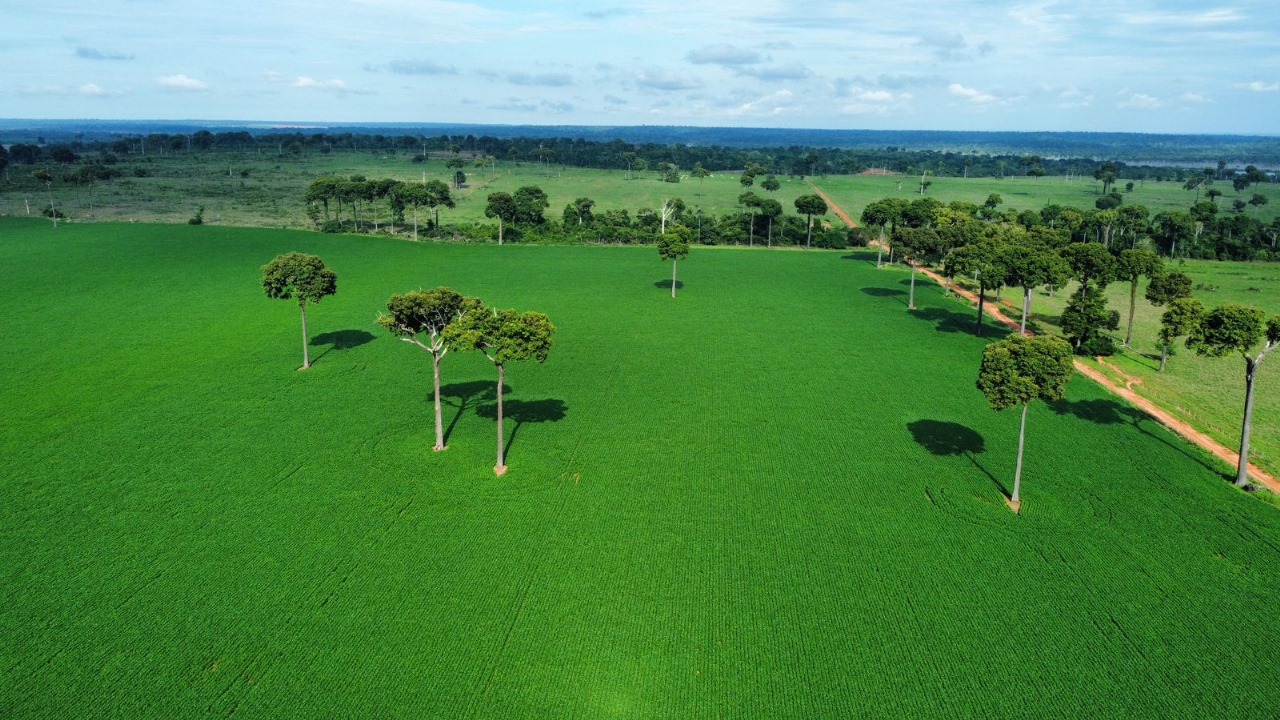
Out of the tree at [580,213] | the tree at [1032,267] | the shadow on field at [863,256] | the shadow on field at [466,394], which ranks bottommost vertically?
the shadow on field at [466,394]

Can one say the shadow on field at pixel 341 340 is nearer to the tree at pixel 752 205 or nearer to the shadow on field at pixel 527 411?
the shadow on field at pixel 527 411

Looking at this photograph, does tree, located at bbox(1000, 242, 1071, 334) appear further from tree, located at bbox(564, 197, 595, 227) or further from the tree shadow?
tree, located at bbox(564, 197, 595, 227)

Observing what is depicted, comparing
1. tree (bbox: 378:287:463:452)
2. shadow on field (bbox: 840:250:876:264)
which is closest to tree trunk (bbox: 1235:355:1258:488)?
tree (bbox: 378:287:463:452)

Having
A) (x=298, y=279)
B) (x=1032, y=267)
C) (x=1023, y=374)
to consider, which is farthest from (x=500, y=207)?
(x=1023, y=374)

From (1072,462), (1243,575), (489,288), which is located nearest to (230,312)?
(489,288)

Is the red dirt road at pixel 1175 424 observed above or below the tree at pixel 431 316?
below

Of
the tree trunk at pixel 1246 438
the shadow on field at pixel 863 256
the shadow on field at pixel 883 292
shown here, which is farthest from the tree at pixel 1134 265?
the shadow on field at pixel 863 256
